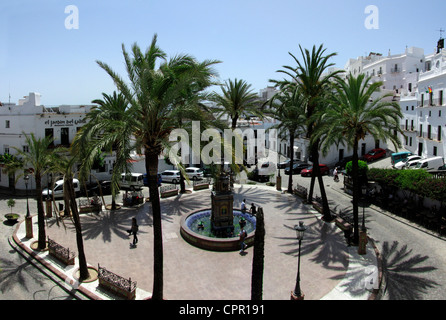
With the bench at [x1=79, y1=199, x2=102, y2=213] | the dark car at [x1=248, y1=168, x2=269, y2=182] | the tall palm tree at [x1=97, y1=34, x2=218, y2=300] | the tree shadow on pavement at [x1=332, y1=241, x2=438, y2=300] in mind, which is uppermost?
the tall palm tree at [x1=97, y1=34, x2=218, y2=300]

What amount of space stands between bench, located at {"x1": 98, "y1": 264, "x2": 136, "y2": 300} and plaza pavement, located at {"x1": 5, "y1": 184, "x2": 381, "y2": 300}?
307mm

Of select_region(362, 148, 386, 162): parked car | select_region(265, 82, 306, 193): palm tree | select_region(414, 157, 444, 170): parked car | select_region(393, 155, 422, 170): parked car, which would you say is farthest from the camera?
select_region(362, 148, 386, 162): parked car

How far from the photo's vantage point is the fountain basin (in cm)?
1658

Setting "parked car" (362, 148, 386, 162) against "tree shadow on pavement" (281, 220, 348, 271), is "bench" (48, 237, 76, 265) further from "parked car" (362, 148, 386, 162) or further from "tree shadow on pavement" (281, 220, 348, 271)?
"parked car" (362, 148, 386, 162)

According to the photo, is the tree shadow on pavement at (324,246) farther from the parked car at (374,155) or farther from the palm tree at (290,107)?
the parked car at (374,155)

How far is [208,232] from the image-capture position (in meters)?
19.2

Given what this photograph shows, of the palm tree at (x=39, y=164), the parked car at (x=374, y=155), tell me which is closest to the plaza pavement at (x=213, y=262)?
the palm tree at (x=39, y=164)

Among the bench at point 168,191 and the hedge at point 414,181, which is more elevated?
the hedge at point 414,181

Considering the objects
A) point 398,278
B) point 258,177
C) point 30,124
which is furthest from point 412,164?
point 30,124

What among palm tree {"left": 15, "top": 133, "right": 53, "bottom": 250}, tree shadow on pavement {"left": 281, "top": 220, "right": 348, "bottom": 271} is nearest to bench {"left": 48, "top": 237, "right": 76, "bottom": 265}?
palm tree {"left": 15, "top": 133, "right": 53, "bottom": 250}

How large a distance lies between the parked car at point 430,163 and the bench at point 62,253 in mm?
29562

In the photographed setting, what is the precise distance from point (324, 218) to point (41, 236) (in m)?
16.1

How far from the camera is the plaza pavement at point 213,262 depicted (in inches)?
503
